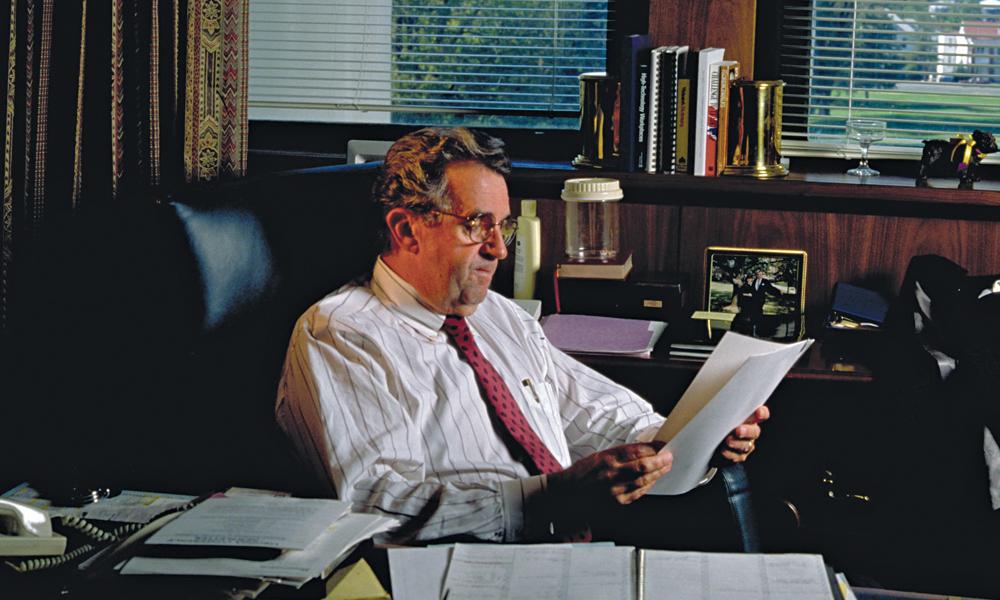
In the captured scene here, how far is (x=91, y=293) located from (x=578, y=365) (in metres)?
1.00

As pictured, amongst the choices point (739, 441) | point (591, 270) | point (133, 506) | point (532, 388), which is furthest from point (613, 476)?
point (591, 270)

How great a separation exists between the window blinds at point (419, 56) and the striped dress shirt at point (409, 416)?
985 millimetres

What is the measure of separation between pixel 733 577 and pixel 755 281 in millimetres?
1448

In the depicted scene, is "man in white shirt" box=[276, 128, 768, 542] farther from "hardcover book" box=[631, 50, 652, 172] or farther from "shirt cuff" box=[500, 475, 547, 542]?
"hardcover book" box=[631, 50, 652, 172]

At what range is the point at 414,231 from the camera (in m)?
1.97

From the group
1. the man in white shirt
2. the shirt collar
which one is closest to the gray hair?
the man in white shirt

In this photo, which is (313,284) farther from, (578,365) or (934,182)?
(934,182)

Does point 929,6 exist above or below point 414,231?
above

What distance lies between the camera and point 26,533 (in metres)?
1.33

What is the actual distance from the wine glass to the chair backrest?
46.1 inches

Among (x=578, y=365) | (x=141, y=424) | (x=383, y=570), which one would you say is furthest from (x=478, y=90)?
(x=383, y=570)

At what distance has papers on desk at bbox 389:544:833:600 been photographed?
1.26 meters

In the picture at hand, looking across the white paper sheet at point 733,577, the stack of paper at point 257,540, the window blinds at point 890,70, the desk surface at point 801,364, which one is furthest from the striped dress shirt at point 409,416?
the window blinds at point 890,70

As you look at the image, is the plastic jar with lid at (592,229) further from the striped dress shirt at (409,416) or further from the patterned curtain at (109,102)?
the patterned curtain at (109,102)
